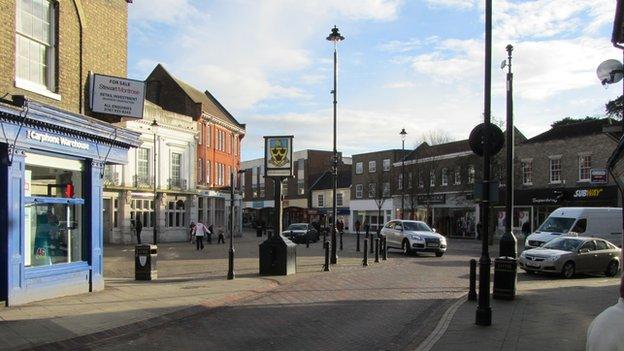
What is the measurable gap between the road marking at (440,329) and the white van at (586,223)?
50.9 ft

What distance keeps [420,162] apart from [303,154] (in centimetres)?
3236

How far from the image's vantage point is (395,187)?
62625 millimetres

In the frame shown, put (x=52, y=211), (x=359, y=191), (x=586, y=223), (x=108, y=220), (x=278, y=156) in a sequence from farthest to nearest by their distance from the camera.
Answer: (x=359, y=191) → (x=108, y=220) → (x=586, y=223) → (x=278, y=156) → (x=52, y=211)

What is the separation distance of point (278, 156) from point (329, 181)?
Result: 62156mm

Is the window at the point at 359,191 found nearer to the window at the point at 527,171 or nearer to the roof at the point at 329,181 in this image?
the roof at the point at 329,181

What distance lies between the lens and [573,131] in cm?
4359

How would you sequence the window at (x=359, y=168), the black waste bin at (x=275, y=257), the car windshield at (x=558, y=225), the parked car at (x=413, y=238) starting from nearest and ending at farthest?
1. the black waste bin at (x=275, y=257)
2. the car windshield at (x=558, y=225)
3. the parked car at (x=413, y=238)
4. the window at (x=359, y=168)

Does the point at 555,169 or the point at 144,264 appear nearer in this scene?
the point at 144,264

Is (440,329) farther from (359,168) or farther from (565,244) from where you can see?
(359,168)

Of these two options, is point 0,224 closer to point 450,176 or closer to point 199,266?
point 199,266

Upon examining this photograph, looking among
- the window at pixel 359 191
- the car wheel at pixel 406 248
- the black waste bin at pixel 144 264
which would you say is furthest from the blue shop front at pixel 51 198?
the window at pixel 359 191

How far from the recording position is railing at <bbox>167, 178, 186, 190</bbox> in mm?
45438

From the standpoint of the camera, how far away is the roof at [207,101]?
53219 mm

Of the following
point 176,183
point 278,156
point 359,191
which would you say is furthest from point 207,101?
point 278,156
